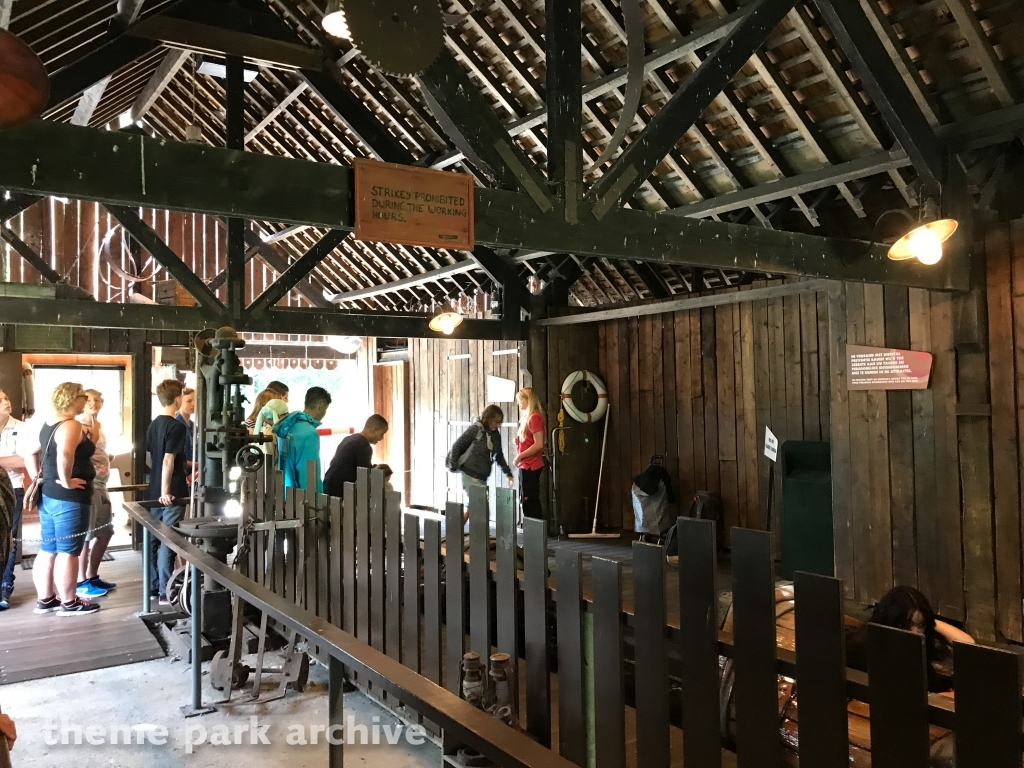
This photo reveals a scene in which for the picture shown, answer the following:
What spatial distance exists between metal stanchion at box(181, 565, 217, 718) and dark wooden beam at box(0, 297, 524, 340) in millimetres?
3884

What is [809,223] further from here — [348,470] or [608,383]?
[348,470]

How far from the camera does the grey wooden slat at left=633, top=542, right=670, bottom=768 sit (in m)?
2.04

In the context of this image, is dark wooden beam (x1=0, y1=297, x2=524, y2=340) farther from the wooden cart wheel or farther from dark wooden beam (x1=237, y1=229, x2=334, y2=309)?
the wooden cart wheel

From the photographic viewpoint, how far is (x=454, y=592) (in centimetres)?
274

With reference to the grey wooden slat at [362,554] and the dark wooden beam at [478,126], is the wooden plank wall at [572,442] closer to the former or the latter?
the grey wooden slat at [362,554]

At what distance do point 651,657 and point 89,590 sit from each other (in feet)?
19.6

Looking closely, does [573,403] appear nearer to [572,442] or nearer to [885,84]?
[572,442]

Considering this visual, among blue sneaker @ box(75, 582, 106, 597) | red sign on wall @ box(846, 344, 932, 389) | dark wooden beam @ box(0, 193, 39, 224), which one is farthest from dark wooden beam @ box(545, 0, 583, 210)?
dark wooden beam @ box(0, 193, 39, 224)


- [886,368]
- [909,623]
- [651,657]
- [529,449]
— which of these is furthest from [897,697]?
[529,449]

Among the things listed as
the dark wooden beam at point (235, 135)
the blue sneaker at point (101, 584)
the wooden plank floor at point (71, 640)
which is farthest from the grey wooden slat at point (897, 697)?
the blue sneaker at point (101, 584)

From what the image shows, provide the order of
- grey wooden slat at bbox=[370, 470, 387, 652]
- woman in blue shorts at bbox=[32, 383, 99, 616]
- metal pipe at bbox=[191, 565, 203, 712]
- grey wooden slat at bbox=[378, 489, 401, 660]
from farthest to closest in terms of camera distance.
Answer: woman in blue shorts at bbox=[32, 383, 99, 616] → metal pipe at bbox=[191, 565, 203, 712] → grey wooden slat at bbox=[370, 470, 387, 652] → grey wooden slat at bbox=[378, 489, 401, 660]

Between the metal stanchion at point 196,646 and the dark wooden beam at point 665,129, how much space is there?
2.62 meters

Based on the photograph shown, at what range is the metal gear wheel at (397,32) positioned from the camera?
2.68 m

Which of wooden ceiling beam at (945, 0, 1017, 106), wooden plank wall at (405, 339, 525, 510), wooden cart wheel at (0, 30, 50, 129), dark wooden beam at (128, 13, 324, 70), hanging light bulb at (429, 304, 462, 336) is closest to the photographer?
wooden cart wheel at (0, 30, 50, 129)
